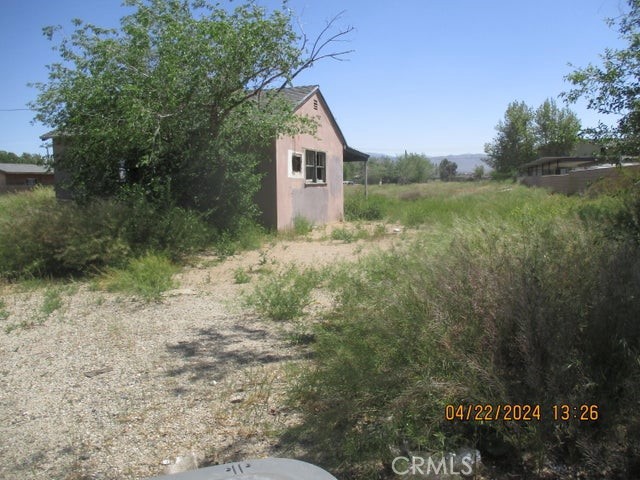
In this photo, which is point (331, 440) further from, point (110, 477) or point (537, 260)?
point (537, 260)

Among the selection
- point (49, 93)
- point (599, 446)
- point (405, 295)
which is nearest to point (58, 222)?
point (49, 93)

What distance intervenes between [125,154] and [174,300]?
17.4 ft

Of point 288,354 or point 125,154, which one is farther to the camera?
point 125,154

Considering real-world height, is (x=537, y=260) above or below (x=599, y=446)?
above

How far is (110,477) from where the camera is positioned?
3.06 metres

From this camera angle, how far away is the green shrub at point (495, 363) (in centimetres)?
271

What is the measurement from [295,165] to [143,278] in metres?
7.90

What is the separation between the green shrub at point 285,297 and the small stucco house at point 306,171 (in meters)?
6.31

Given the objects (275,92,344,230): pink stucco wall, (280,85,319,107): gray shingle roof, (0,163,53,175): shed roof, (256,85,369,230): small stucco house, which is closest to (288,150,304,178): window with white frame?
(256,85,369,230): small stucco house

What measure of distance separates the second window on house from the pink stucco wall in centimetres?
17

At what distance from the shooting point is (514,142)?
2370 inches

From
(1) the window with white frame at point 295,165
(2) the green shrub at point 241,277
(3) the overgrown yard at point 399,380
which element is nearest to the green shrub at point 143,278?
(2) the green shrub at point 241,277

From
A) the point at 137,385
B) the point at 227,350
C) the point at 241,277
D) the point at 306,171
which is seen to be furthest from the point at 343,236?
the point at 137,385

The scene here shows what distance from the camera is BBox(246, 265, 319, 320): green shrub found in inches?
233
